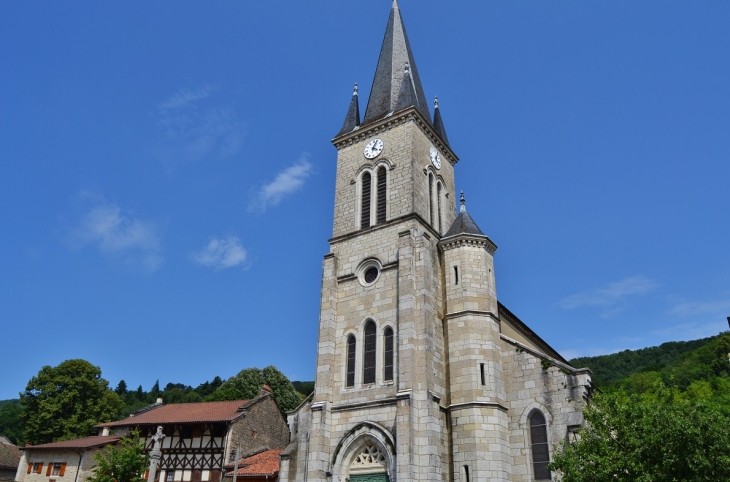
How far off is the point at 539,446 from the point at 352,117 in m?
18.3

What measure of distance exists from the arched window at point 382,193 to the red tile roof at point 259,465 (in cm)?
1306

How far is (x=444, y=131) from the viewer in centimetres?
3130

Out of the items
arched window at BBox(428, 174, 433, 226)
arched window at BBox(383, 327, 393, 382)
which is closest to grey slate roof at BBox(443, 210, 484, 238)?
arched window at BBox(428, 174, 433, 226)

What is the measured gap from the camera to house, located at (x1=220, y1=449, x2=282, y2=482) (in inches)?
1083

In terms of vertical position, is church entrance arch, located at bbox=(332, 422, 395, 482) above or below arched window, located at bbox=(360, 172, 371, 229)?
below

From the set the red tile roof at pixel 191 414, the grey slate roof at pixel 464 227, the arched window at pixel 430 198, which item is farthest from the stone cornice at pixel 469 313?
the red tile roof at pixel 191 414

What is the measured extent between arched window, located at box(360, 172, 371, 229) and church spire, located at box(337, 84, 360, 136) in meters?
3.32

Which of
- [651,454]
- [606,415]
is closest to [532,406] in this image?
[606,415]

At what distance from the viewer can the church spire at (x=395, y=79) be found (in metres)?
29.4

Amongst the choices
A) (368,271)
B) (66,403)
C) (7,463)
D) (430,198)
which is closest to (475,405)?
(368,271)

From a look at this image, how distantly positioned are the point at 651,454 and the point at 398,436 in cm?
812

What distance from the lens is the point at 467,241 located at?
24531 mm

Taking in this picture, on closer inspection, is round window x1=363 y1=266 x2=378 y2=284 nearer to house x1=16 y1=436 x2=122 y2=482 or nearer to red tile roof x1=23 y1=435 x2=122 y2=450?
house x1=16 y1=436 x2=122 y2=482

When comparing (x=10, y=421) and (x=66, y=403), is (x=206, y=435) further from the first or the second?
(x=10, y=421)
